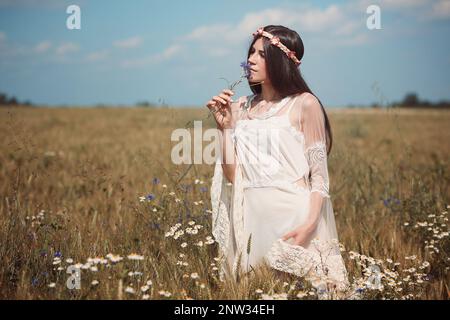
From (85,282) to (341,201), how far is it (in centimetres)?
307

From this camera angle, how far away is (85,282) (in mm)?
2342

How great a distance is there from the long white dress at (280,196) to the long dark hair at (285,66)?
0.23 feet

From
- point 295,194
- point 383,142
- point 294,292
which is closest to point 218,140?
point 295,194

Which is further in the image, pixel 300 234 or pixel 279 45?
pixel 279 45

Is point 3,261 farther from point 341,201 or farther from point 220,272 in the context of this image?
point 341,201

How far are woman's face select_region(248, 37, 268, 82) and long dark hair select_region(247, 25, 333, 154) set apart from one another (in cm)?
3

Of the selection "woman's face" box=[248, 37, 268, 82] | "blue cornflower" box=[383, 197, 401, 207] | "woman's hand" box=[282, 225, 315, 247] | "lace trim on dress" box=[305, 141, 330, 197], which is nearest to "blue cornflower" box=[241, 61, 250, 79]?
"woman's face" box=[248, 37, 268, 82]

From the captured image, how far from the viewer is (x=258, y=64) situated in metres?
2.81

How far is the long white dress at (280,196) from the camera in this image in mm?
2604

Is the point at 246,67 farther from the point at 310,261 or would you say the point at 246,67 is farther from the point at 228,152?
the point at 310,261

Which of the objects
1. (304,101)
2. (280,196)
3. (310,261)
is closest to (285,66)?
(304,101)

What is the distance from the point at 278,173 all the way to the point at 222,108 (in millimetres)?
502

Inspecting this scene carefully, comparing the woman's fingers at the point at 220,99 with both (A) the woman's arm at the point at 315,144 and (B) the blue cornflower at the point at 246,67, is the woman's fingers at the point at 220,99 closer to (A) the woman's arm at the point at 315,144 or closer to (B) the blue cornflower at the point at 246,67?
(B) the blue cornflower at the point at 246,67

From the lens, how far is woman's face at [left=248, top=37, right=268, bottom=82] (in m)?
2.80
